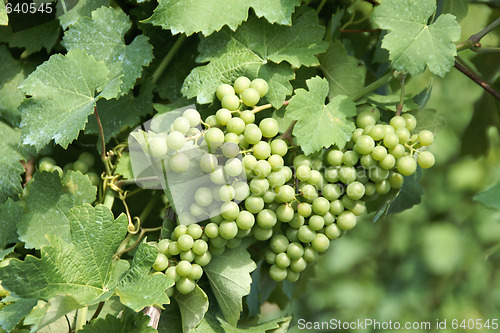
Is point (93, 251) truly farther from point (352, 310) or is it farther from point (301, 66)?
point (352, 310)

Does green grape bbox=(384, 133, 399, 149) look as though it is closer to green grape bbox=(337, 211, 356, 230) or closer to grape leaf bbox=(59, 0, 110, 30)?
green grape bbox=(337, 211, 356, 230)

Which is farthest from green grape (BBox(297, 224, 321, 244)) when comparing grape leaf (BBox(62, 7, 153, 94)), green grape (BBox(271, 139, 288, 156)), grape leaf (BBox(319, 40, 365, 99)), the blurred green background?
the blurred green background

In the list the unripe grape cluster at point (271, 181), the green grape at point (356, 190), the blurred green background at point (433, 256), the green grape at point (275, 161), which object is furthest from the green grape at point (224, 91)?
the blurred green background at point (433, 256)

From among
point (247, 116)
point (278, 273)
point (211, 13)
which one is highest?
point (211, 13)

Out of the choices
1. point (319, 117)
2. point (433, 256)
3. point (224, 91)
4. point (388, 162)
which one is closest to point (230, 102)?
point (224, 91)

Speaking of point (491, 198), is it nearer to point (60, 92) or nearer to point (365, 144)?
point (365, 144)

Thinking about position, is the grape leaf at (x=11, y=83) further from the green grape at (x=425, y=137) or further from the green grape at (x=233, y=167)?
the green grape at (x=425, y=137)

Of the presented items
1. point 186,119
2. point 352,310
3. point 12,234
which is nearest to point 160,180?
point 186,119
